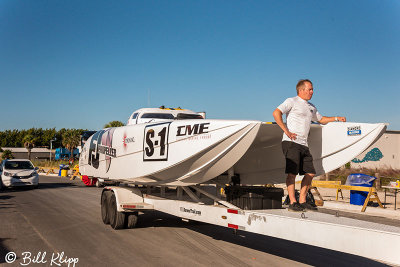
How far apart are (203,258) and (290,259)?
4.74 ft

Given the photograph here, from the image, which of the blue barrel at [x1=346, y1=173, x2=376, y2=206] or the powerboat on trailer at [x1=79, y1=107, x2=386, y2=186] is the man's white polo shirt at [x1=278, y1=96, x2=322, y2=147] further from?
the blue barrel at [x1=346, y1=173, x2=376, y2=206]

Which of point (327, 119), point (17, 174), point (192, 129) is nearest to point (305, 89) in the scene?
point (327, 119)

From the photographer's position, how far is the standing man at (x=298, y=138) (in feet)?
18.1

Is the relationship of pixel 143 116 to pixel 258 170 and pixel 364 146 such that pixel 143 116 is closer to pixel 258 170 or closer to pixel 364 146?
pixel 258 170

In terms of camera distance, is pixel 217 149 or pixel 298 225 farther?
pixel 217 149

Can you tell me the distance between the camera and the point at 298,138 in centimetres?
553

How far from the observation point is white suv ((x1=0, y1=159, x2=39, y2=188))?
18945 mm

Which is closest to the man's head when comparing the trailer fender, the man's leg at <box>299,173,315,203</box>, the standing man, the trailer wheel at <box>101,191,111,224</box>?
the standing man

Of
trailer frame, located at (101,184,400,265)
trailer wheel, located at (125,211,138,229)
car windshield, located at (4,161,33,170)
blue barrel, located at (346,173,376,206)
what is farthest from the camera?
car windshield, located at (4,161,33,170)

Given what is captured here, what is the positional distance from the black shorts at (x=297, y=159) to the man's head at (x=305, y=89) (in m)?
0.74

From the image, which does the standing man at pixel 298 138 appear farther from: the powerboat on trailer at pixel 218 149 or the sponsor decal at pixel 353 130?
the sponsor decal at pixel 353 130

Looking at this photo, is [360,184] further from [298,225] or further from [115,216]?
[298,225]

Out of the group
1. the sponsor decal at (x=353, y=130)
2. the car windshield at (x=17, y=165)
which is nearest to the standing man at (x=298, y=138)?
the sponsor decal at (x=353, y=130)

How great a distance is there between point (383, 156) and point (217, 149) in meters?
32.5
